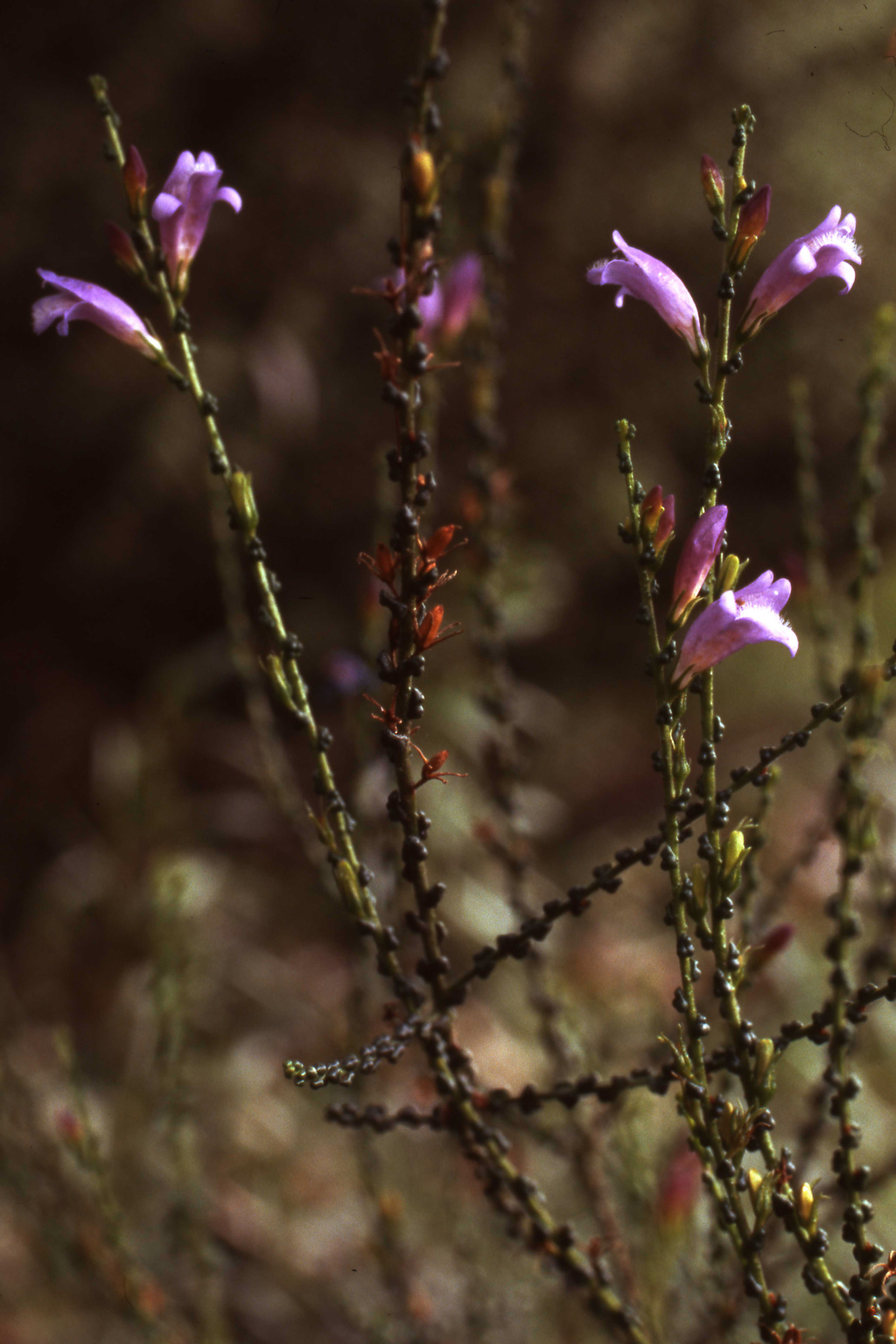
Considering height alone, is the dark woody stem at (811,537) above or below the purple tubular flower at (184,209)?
below

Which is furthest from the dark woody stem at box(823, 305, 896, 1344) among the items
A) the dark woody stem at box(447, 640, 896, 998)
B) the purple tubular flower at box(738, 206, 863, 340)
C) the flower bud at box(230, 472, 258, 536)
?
the flower bud at box(230, 472, 258, 536)

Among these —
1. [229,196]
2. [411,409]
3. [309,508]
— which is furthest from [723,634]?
[309,508]

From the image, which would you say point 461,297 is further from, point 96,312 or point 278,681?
point 278,681

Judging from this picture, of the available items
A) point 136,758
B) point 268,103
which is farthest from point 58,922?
point 268,103

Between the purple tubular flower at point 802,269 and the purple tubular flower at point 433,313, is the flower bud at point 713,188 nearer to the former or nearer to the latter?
the purple tubular flower at point 802,269

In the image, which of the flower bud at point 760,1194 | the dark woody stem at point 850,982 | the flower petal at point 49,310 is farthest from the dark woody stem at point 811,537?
the flower petal at point 49,310

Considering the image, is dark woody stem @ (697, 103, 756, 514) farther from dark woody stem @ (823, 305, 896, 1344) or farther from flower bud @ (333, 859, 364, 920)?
flower bud @ (333, 859, 364, 920)
